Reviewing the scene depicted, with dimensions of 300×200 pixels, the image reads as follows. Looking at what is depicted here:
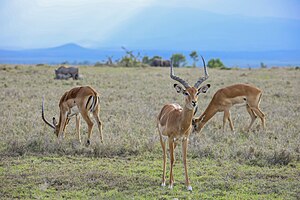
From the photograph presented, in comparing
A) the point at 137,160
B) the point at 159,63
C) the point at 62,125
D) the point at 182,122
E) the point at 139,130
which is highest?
the point at 159,63

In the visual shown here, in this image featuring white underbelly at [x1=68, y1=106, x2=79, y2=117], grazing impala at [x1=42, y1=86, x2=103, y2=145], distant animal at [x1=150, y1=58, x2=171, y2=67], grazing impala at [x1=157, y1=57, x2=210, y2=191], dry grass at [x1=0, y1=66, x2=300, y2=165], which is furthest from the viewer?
distant animal at [x1=150, y1=58, x2=171, y2=67]

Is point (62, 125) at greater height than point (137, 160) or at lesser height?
greater

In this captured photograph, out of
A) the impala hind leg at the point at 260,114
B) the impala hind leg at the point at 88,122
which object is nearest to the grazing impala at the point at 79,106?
the impala hind leg at the point at 88,122

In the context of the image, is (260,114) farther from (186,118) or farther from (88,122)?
(186,118)

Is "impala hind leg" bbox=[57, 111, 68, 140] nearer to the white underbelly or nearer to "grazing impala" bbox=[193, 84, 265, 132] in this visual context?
the white underbelly

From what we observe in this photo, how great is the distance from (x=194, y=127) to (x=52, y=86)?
12.5 meters

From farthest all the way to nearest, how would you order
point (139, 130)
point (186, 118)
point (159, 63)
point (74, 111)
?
point (159, 63)
point (139, 130)
point (74, 111)
point (186, 118)

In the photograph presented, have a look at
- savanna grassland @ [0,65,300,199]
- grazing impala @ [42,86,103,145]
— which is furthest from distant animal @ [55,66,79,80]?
grazing impala @ [42,86,103,145]

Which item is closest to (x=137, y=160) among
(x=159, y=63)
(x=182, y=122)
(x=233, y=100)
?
(x=182, y=122)

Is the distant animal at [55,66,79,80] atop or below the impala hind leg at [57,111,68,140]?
atop

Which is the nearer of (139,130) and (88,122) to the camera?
(88,122)

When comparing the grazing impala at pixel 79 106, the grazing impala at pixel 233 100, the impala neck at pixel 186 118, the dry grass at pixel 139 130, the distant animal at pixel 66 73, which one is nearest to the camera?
the impala neck at pixel 186 118

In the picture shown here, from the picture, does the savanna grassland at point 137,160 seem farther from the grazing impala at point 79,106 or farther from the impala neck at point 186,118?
the impala neck at point 186,118

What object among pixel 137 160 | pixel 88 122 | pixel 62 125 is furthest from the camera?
pixel 62 125
